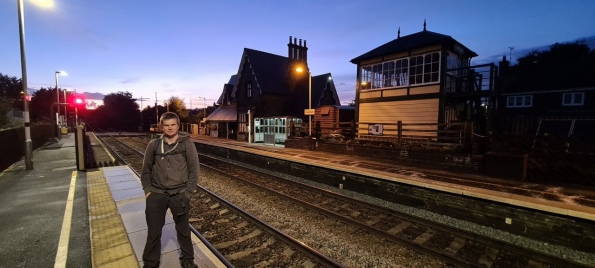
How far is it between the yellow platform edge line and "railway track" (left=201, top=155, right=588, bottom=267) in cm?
445

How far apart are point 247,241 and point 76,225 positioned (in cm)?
350

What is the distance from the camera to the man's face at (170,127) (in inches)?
134

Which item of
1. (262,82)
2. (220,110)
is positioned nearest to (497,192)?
(262,82)

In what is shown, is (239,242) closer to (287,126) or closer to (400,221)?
(400,221)

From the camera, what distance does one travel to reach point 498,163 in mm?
8586

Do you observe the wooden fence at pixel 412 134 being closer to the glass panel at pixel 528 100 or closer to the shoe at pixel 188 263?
the shoe at pixel 188 263

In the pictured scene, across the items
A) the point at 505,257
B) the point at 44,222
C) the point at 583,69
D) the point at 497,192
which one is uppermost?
the point at 583,69

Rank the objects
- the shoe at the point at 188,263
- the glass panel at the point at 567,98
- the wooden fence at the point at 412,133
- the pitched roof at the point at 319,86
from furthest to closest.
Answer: the pitched roof at the point at 319,86
the glass panel at the point at 567,98
the wooden fence at the point at 412,133
the shoe at the point at 188,263

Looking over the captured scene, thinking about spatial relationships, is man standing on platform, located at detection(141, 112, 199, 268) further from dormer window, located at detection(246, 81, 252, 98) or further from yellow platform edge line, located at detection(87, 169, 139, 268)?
dormer window, located at detection(246, 81, 252, 98)

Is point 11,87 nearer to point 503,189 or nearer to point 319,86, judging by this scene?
point 319,86

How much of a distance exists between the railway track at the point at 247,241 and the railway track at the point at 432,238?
1800 millimetres

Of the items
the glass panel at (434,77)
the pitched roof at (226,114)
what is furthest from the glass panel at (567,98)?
the pitched roof at (226,114)

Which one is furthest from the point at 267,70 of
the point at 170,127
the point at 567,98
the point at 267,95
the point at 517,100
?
the point at 567,98

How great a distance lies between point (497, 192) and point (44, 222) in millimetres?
10496
